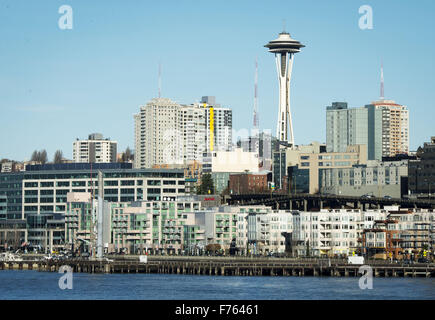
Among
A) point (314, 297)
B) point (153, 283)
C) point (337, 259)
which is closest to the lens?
point (314, 297)

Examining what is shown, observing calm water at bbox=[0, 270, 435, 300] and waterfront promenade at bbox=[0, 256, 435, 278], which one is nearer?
calm water at bbox=[0, 270, 435, 300]

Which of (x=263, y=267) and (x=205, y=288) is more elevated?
(x=263, y=267)

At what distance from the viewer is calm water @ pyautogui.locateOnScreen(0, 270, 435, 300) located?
431ft

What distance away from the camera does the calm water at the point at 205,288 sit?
5177 inches

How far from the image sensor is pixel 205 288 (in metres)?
147

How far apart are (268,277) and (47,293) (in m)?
48.0

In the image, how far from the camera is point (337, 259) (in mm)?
197000

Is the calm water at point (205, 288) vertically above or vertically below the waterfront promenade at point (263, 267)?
below

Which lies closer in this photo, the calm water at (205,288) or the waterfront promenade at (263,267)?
the calm water at (205,288)

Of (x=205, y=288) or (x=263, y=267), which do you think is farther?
(x=263, y=267)

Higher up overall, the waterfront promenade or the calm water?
the waterfront promenade
